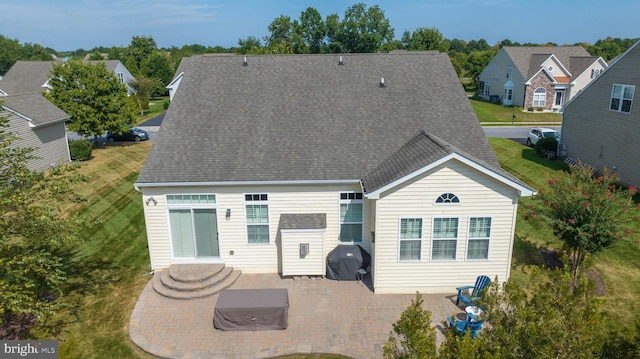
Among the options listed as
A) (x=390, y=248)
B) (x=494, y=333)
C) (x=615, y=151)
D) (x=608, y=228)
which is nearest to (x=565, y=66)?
(x=615, y=151)

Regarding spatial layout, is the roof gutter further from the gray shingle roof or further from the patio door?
Result: the gray shingle roof

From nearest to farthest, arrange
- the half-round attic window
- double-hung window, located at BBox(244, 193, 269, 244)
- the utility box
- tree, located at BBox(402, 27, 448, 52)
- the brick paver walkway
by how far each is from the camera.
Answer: the brick paver walkway
the half-round attic window
the utility box
double-hung window, located at BBox(244, 193, 269, 244)
tree, located at BBox(402, 27, 448, 52)

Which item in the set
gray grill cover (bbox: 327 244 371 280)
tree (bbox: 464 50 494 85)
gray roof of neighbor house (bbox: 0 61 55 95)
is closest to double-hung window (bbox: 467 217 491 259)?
gray grill cover (bbox: 327 244 371 280)

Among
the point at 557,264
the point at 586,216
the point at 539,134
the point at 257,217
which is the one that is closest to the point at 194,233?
the point at 257,217

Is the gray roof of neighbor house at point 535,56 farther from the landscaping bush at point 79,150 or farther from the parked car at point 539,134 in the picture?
the landscaping bush at point 79,150

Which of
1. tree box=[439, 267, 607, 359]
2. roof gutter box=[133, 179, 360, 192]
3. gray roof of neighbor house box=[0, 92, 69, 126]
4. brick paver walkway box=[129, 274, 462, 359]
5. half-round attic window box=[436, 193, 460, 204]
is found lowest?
brick paver walkway box=[129, 274, 462, 359]

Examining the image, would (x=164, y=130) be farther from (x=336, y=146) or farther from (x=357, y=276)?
(x=357, y=276)

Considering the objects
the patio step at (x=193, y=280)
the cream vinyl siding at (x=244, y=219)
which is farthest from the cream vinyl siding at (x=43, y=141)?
the patio step at (x=193, y=280)
